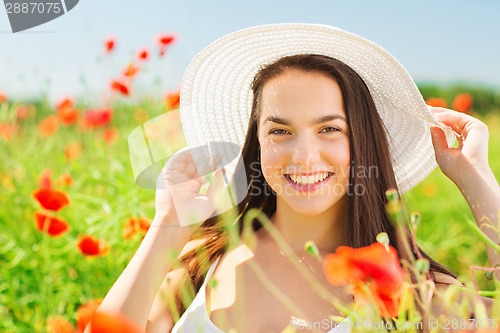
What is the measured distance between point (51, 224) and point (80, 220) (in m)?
0.52

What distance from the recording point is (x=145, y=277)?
1486mm

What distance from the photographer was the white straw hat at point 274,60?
61.0 inches

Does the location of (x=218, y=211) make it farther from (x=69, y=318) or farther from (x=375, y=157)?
(x=69, y=318)

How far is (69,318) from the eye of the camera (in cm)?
237

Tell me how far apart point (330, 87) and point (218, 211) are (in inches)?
18.6

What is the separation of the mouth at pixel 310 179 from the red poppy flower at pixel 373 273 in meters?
0.73

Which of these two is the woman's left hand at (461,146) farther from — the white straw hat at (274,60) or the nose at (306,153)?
the nose at (306,153)

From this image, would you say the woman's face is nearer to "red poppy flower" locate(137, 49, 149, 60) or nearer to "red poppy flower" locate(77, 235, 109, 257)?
"red poppy flower" locate(77, 235, 109, 257)

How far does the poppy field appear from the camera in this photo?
231cm

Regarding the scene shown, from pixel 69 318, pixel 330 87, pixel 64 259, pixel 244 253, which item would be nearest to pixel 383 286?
pixel 330 87

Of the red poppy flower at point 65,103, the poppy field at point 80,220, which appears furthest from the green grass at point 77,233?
the red poppy flower at point 65,103

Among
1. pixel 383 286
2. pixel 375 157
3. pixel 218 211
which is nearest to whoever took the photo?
pixel 383 286

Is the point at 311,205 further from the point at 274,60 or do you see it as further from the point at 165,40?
the point at 165,40

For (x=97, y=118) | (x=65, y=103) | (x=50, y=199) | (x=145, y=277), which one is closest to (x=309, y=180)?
(x=145, y=277)
